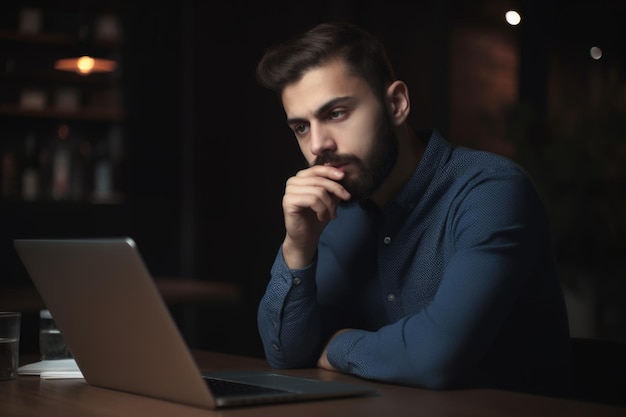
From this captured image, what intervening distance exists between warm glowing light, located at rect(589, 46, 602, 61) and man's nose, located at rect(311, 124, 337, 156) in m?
1.76

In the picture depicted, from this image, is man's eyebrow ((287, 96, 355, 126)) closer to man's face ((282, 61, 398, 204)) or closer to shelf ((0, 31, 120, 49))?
man's face ((282, 61, 398, 204))

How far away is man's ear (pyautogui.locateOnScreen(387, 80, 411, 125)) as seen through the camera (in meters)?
2.12

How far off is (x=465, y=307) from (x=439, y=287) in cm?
8

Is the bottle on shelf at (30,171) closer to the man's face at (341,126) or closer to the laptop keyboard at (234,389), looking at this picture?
the man's face at (341,126)

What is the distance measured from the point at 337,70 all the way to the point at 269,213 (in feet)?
11.7

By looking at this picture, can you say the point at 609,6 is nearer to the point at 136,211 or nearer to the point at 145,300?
the point at 145,300

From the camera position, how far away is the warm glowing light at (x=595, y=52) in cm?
338

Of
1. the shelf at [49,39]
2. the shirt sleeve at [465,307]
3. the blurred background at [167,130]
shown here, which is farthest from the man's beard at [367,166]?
the shelf at [49,39]

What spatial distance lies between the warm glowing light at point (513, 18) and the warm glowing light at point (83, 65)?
228 cm

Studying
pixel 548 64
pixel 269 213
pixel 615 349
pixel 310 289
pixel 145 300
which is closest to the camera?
pixel 145 300

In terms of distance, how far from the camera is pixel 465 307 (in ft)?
5.29

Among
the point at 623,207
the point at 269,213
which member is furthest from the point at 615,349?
the point at 269,213

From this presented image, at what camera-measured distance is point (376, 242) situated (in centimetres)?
207

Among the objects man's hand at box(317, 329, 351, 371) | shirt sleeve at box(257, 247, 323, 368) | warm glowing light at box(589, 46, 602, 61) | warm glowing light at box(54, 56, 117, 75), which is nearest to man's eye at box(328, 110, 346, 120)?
shirt sleeve at box(257, 247, 323, 368)
